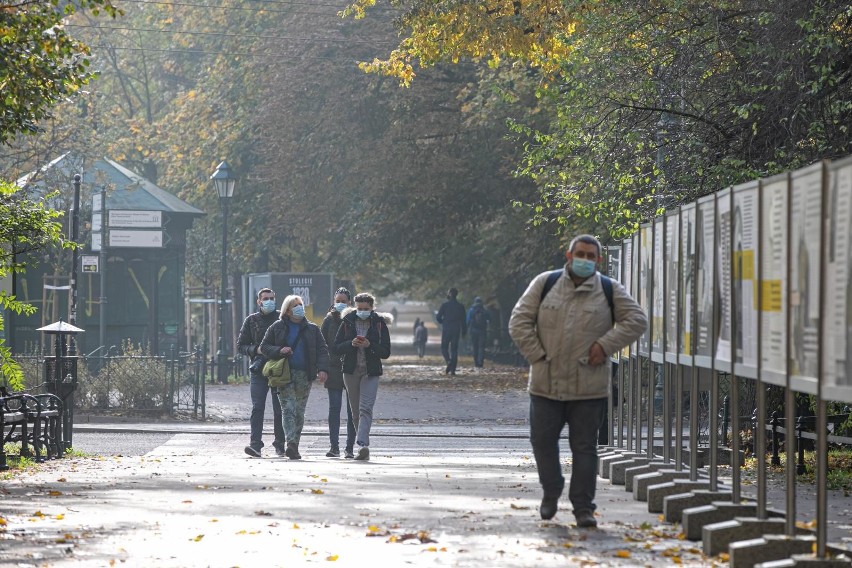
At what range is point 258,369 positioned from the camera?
672 inches

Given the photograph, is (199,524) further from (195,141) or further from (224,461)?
(195,141)

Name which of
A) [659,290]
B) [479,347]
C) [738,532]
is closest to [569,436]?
[738,532]

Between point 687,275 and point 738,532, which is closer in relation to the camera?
point 738,532

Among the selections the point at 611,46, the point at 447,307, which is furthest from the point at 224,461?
the point at 447,307

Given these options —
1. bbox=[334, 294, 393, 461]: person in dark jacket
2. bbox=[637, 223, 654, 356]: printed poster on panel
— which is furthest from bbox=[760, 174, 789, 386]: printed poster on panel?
bbox=[334, 294, 393, 461]: person in dark jacket

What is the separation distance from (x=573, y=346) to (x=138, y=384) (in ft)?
51.0

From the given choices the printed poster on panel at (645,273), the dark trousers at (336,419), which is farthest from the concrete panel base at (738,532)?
the dark trousers at (336,419)

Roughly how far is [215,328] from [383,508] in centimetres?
2681

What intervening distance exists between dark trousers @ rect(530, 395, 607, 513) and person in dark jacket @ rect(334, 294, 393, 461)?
684 centimetres

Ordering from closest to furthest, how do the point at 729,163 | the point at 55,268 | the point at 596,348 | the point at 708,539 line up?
the point at 708,539, the point at 596,348, the point at 729,163, the point at 55,268

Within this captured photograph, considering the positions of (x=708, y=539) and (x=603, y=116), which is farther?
(x=603, y=116)

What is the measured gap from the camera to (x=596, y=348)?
9367 millimetres

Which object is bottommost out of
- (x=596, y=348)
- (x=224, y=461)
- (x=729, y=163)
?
(x=224, y=461)

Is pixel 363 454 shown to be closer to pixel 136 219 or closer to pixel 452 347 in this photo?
pixel 136 219
